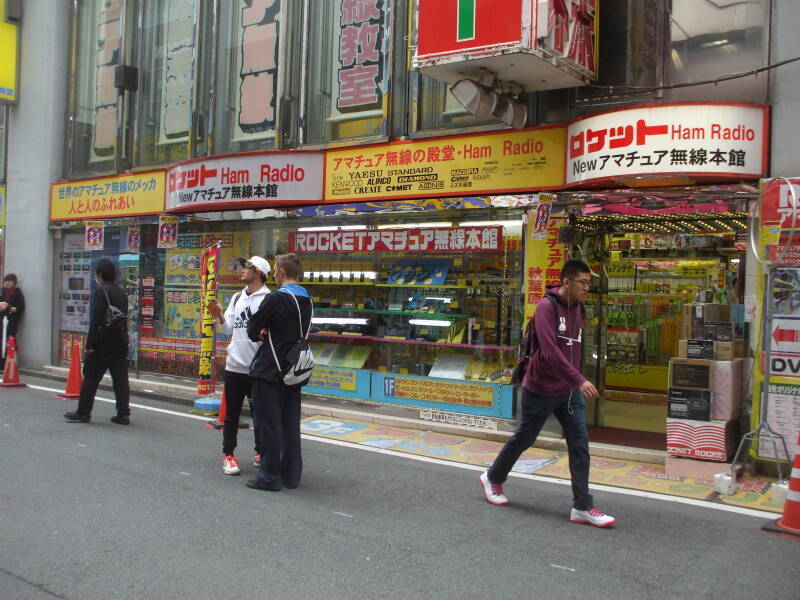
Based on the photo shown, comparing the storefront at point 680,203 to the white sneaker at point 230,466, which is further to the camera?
the storefront at point 680,203

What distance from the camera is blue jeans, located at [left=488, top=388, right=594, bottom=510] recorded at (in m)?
5.48

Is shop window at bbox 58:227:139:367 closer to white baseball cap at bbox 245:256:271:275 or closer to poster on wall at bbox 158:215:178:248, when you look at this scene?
poster on wall at bbox 158:215:178:248

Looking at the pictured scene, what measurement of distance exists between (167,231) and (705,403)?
841cm

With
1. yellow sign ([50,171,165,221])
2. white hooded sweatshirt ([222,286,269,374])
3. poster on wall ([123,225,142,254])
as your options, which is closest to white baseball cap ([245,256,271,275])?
white hooded sweatshirt ([222,286,269,374])

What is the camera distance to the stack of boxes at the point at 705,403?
6.88 meters

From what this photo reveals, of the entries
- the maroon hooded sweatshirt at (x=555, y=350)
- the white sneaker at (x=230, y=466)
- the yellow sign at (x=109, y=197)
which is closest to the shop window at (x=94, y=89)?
the yellow sign at (x=109, y=197)

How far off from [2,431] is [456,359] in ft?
18.1

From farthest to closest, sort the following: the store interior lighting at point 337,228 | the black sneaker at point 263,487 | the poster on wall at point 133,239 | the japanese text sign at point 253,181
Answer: the poster on wall at point 133,239, the japanese text sign at point 253,181, the store interior lighting at point 337,228, the black sneaker at point 263,487

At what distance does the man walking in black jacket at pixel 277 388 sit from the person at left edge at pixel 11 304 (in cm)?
1025

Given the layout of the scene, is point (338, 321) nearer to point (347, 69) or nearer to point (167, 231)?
point (167, 231)

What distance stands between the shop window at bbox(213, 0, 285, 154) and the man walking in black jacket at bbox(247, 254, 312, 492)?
6.27 metres

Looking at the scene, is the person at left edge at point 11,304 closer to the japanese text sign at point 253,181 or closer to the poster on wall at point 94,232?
the poster on wall at point 94,232

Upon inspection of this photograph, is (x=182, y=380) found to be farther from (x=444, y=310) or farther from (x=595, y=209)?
(x=595, y=209)

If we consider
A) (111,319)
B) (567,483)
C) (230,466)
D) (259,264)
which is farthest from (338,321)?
(567,483)
